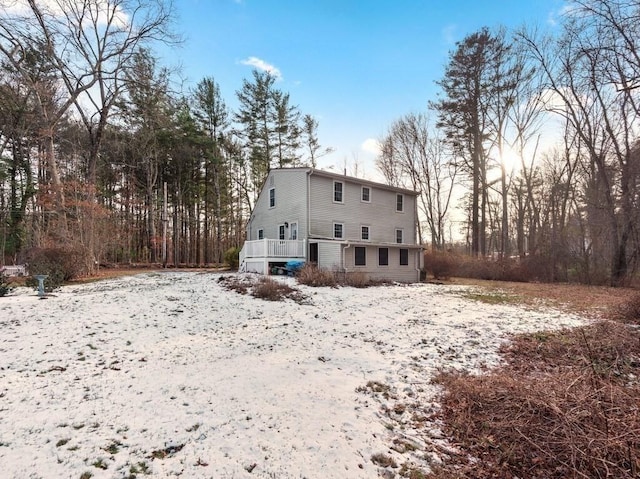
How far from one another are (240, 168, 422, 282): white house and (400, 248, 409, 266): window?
0.19 ft

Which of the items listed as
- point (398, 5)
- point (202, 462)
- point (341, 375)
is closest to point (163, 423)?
point (202, 462)

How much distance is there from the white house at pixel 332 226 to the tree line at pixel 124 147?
7545 mm

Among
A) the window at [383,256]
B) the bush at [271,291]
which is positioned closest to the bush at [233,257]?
the window at [383,256]

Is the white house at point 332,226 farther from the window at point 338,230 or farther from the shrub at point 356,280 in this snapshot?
the shrub at point 356,280

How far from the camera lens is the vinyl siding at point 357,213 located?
642 inches

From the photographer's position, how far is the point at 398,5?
10.4 metres

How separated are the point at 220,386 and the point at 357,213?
14991 millimetres

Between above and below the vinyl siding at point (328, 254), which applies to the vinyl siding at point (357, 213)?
above

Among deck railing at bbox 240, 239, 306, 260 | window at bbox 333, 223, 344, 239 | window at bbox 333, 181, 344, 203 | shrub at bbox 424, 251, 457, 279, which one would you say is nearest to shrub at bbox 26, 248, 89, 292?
deck railing at bbox 240, 239, 306, 260

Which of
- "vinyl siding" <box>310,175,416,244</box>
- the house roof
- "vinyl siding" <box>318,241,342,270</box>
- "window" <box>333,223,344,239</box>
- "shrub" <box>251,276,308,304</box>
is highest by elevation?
the house roof

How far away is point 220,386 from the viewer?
374 centimetres

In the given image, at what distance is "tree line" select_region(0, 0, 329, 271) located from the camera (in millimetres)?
14141

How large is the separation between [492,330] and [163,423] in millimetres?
6381

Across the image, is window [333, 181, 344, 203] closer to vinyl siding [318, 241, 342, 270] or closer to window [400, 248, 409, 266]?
vinyl siding [318, 241, 342, 270]
